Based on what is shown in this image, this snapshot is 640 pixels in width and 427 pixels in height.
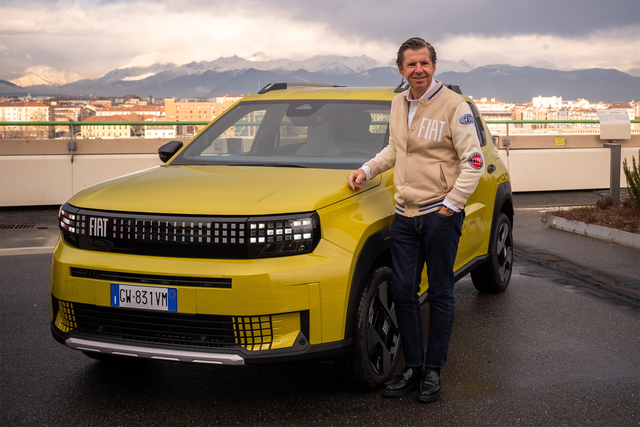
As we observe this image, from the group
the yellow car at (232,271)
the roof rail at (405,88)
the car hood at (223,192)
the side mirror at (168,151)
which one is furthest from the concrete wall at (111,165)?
the yellow car at (232,271)

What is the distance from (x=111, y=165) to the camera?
1291 centimetres

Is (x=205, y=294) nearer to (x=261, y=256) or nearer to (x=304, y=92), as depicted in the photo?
(x=261, y=256)

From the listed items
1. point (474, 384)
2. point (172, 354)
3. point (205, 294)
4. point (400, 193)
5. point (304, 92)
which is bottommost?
point (474, 384)

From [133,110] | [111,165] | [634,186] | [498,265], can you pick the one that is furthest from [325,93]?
[133,110]

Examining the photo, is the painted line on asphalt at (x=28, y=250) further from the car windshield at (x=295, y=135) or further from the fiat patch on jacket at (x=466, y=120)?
the fiat patch on jacket at (x=466, y=120)

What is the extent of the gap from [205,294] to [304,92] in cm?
245

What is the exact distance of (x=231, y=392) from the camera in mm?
3729

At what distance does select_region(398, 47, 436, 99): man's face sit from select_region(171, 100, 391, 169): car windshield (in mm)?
762

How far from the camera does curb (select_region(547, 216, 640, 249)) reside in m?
8.37

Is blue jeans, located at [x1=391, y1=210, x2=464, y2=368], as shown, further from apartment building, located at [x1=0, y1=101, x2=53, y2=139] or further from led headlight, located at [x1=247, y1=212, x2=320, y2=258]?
apartment building, located at [x1=0, y1=101, x2=53, y2=139]

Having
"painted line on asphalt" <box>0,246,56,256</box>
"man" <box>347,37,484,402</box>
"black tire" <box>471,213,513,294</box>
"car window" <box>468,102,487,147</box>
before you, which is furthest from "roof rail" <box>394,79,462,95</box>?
"painted line on asphalt" <box>0,246,56,256</box>

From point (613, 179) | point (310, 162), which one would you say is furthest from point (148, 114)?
point (310, 162)

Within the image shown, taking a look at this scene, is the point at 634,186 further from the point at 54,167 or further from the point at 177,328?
the point at 54,167

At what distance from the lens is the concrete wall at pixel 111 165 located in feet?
40.5
